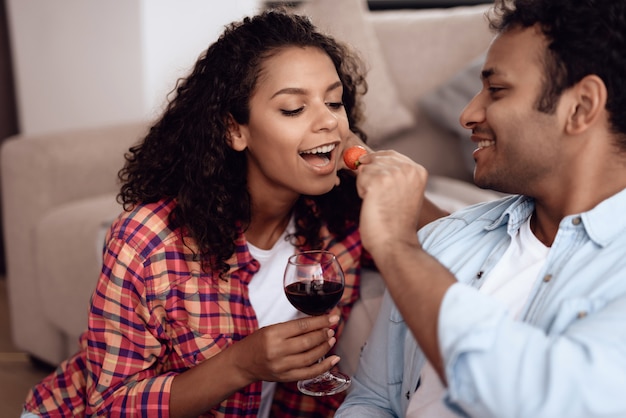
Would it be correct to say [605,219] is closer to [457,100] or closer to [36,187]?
[457,100]

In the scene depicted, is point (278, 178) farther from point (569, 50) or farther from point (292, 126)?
point (569, 50)

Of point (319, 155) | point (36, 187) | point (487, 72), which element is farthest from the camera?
point (36, 187)

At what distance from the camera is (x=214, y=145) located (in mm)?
1695

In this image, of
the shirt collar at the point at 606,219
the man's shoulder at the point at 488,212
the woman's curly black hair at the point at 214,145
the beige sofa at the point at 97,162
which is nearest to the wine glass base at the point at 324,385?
the woman's curly black hair at the point at 214,145

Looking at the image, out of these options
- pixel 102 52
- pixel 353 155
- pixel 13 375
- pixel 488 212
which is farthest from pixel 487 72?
pixel 102 52

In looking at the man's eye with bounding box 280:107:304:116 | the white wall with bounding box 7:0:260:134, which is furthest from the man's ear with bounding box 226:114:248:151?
the white wall with bounding box 7:0:260:134

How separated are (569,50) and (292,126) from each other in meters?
0.62

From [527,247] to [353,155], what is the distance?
1.46 ft

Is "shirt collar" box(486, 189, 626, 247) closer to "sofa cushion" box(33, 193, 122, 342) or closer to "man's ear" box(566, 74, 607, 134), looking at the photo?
"man's ear" box(566, 74, 607, 134)

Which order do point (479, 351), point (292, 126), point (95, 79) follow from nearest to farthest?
point (479, 351) < point (292, 126) < point (95, 79)

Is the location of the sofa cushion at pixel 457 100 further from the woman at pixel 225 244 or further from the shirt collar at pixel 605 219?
the shirt collar at pixel 605 219

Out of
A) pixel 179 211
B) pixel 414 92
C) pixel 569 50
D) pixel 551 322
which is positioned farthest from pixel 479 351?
pixel 414 92

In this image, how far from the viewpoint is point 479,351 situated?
3.20 feet

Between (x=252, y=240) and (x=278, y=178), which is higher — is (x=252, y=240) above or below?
below
